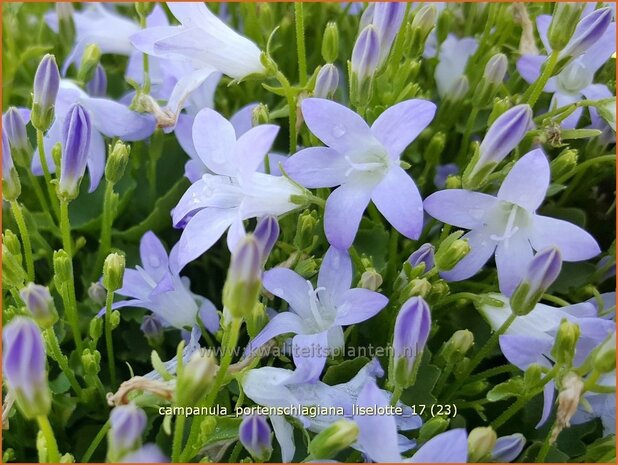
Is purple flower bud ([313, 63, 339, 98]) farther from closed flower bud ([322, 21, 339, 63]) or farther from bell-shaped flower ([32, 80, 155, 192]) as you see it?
bell-shaped flower ([32, 80, 155, 192])

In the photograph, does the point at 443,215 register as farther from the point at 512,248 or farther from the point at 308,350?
the point at 308,350

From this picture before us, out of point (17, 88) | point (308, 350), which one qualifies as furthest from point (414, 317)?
point (17, 88)

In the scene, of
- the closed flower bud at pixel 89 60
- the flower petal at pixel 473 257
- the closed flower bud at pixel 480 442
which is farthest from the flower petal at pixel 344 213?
the closed flower bud at pixel 89 60

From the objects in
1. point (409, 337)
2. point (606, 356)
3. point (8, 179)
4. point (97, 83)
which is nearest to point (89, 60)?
point (97, 83)

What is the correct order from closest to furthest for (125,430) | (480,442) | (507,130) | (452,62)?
(125,430)
(480,442)
(507,130)
(452,62)

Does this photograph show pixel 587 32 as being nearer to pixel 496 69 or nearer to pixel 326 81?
pixel 496 69

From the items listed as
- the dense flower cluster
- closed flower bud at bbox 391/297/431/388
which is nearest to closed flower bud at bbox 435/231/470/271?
the dense flower cluster
